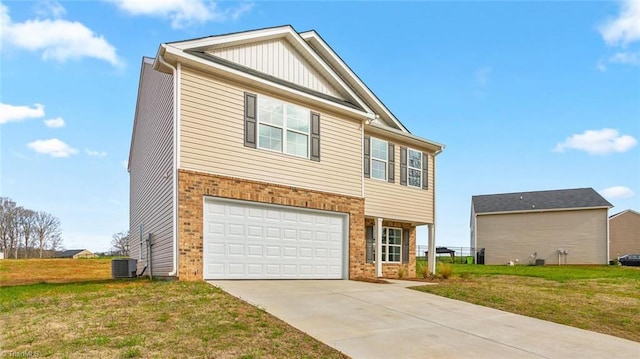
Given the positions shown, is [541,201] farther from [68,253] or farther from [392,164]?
[68,253]

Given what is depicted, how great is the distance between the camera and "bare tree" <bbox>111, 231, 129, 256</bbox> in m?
53.6

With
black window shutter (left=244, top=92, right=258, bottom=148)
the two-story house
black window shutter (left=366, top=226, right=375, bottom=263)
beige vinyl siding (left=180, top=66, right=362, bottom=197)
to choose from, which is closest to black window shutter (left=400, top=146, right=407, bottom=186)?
the two-story house

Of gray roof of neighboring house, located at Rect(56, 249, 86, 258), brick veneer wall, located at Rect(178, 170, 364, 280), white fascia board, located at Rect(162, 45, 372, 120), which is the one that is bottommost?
gray roof of neighboring house, located at Rect(56, 249, 86, 258)

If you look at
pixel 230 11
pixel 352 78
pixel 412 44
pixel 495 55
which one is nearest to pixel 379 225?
pixel 352 78

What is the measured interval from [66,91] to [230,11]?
5385 millimetres

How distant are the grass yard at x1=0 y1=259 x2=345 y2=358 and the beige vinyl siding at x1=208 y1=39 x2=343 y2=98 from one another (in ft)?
22.8

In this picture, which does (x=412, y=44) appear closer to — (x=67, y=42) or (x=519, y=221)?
(x=67, y=42)

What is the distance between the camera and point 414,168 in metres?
18.4

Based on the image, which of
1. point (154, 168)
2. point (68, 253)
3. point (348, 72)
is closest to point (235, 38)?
point (154, 168)

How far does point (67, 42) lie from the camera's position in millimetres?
12867

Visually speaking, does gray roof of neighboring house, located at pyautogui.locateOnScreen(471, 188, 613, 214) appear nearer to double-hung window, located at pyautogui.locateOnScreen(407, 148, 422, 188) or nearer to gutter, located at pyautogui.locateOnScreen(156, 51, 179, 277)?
double-hung window, located at pyautogui.locateOnScreen(407, 148, 422, 188)

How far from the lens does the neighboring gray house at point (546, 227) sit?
3462cm

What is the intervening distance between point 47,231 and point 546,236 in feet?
181

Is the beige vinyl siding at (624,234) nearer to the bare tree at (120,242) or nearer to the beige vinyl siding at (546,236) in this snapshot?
the beige vinyl siding at (546,236)
